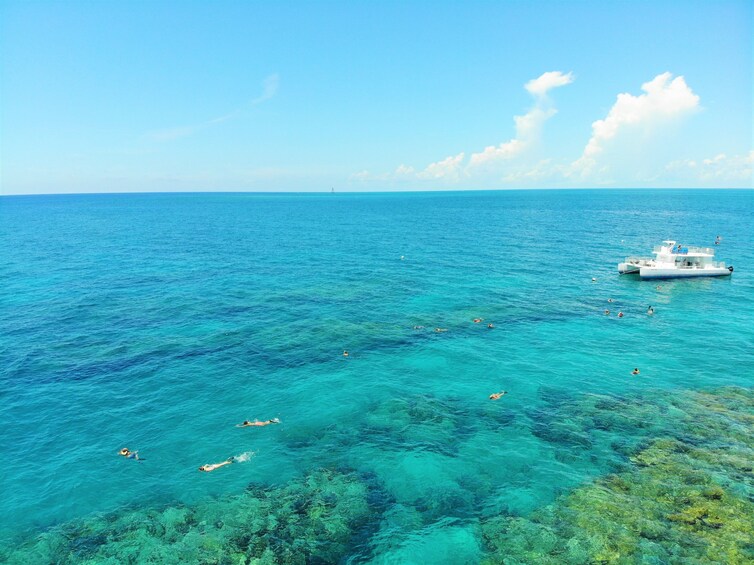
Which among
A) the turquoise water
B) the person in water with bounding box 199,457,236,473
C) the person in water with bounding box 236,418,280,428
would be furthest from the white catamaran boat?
the person in water with bounding box 199,457,236,473

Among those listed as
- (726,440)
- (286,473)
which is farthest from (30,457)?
(726,440)

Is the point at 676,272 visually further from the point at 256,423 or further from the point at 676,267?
the point at 256,423

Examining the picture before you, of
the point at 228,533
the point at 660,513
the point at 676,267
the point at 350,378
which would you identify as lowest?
the point at 228,533

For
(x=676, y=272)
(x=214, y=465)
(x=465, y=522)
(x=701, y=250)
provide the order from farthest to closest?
(x=701, y=250), (x=676, y=272), (x=214, y=465), (x=465, y=522)

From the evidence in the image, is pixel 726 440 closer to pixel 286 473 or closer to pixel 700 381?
pixel 700 381

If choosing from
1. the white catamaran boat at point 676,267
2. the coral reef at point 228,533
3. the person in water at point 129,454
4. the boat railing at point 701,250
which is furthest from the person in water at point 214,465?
the boat railing at point 701,250

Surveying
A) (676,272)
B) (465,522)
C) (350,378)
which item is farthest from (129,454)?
(676,272)

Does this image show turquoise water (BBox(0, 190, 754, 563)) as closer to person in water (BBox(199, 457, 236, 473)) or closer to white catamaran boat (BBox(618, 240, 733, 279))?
person in water (BBox(199, 457, 236, 473))
